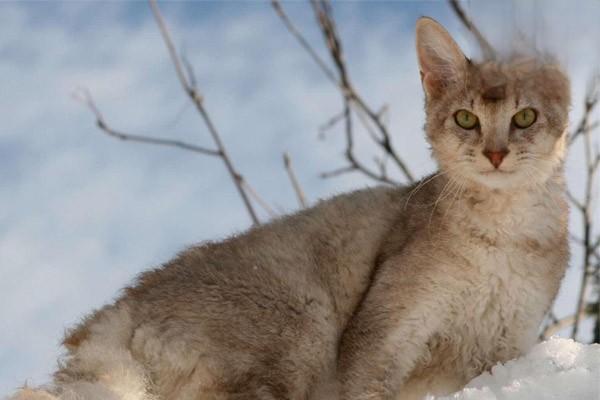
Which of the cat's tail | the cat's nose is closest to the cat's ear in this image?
the cat's nose

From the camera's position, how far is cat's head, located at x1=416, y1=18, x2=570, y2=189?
14.8 feet

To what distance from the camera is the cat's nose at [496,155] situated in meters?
4.45

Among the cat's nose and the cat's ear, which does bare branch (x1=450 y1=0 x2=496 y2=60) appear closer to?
the cat's ear

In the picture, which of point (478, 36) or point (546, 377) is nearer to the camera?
point (546, 377)

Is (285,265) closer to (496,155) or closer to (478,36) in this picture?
(496,155)

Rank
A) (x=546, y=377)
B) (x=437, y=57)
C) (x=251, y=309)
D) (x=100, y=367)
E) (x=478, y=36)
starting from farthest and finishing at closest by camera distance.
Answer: (x=478, y=36) → (x=437, y=57) → (x=251, y=309) → (x=100, y=367) → (x=546, y=377)

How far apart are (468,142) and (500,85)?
12.5 inches

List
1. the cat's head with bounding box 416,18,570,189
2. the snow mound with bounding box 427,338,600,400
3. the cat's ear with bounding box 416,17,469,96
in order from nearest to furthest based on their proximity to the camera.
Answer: the snow mound with bounding box 427,338,600,400, the cat's head with bounding box 416,18,570,189, the cat's ear with bounding box 416,17,469,96

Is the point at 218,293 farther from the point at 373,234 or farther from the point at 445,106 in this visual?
the point at 445,106

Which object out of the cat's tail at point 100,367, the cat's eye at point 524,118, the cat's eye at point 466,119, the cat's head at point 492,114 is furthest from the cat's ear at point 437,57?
the cat's tail at point 100,367

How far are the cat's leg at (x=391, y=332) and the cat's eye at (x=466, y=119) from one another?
70cm

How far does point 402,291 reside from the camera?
4.60m

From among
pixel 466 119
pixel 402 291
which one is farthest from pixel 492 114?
pixel 402 291

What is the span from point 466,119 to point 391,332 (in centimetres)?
107
